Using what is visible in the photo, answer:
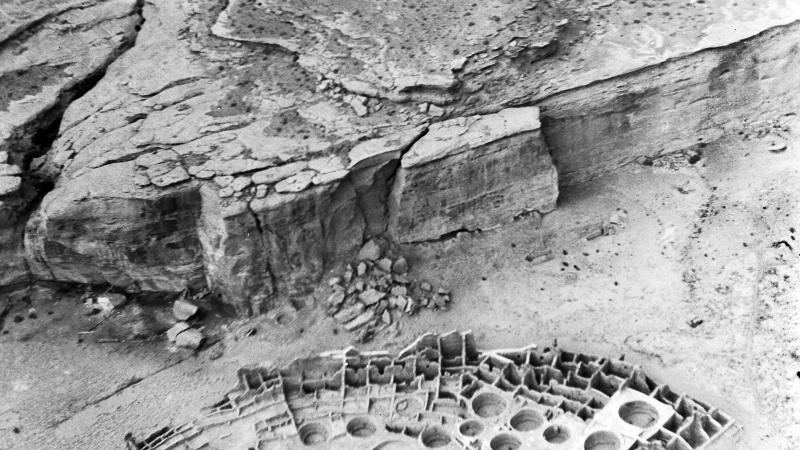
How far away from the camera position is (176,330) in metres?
16.7

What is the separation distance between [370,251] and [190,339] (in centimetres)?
414

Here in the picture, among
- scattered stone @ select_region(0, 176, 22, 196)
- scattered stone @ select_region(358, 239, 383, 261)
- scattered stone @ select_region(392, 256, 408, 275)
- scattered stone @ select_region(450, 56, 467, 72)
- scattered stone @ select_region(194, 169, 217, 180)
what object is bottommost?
scattered stone @ select_region(392, 256, 408, 275)

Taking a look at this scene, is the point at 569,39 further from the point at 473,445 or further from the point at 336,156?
the point at 473,445

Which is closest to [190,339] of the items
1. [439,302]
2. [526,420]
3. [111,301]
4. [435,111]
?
[111,301]

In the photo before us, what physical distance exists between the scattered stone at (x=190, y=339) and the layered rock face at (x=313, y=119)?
1.09 metres

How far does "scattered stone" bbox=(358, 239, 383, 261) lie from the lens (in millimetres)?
17422

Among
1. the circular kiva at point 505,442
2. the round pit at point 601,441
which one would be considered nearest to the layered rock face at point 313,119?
the circular kiva at point 505,442

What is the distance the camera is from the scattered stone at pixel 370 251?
→ 17422mm

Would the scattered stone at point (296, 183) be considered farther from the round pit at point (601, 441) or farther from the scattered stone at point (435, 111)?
the round pit at point (601, 441)

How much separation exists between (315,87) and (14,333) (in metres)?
8.25

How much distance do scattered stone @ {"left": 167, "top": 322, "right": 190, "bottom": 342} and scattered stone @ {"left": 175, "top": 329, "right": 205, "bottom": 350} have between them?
0.24 ft

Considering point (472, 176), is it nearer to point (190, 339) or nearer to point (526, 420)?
point (526, 420)

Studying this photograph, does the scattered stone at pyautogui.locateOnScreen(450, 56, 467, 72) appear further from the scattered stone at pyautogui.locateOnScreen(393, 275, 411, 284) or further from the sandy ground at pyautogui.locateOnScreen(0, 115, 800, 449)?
the scattered stone at pyautogui.locateOnScreen(393, 275, 411, 284)

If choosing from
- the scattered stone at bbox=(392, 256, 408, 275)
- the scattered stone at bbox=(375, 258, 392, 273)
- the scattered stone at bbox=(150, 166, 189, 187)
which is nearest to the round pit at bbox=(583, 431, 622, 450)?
the scattered stone at bbox=(392, 256, 408, 275)
